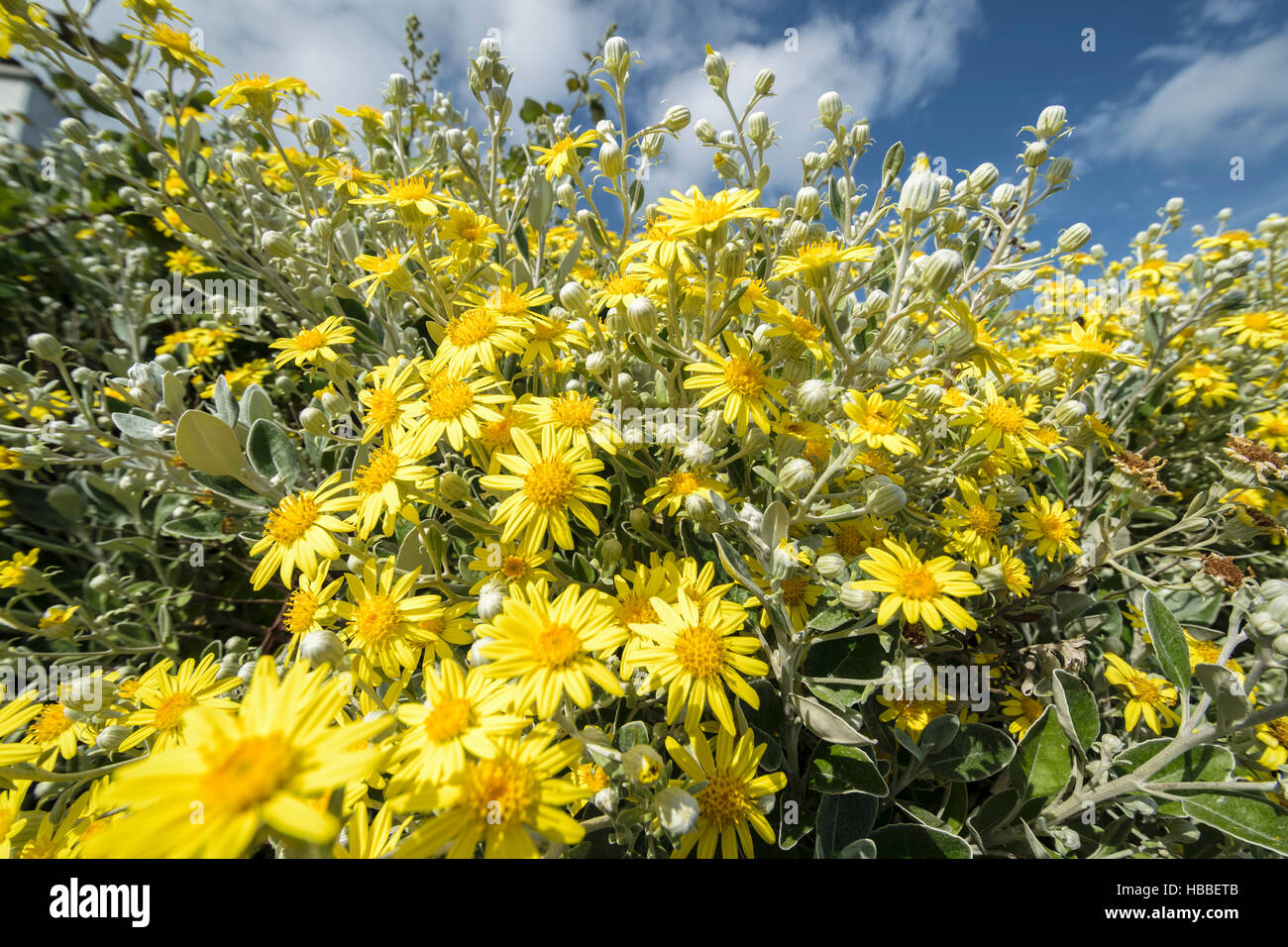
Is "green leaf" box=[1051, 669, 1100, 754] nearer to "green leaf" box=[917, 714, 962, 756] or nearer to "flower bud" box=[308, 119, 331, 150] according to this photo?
"green leaf" box=[917, 714, 962, 756]

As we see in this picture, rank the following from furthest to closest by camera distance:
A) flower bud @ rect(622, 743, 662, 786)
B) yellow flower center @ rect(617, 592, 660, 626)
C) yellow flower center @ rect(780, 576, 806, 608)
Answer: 1. yellow flower center @ rect(780, 576, 806, 608)
2. yellow flower center @ rect(617, 592, 660, 626)
3. flower bud @ rect(622, 743, 662, 786)

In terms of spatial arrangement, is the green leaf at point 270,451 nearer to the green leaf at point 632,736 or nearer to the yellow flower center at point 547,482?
the yellow flower center at point 547,482

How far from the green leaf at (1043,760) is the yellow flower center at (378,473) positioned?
6.36ft

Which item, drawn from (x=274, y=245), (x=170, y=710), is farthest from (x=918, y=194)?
(x=170, y=710)

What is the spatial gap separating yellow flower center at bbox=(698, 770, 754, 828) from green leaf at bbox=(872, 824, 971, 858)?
0.35 metres

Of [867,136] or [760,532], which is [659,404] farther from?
[867,136]

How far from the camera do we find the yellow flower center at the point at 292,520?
1.50 m

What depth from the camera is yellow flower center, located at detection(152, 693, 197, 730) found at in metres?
1.50

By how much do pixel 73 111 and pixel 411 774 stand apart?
15.8ft

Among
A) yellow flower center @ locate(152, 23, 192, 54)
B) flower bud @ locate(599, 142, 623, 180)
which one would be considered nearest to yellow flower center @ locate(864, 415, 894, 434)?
flower bud @ locate(599, 142, 623, 180)

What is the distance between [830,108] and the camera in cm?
190

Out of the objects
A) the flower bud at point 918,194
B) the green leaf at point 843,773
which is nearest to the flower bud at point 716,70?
the flower bud at point 918,194
